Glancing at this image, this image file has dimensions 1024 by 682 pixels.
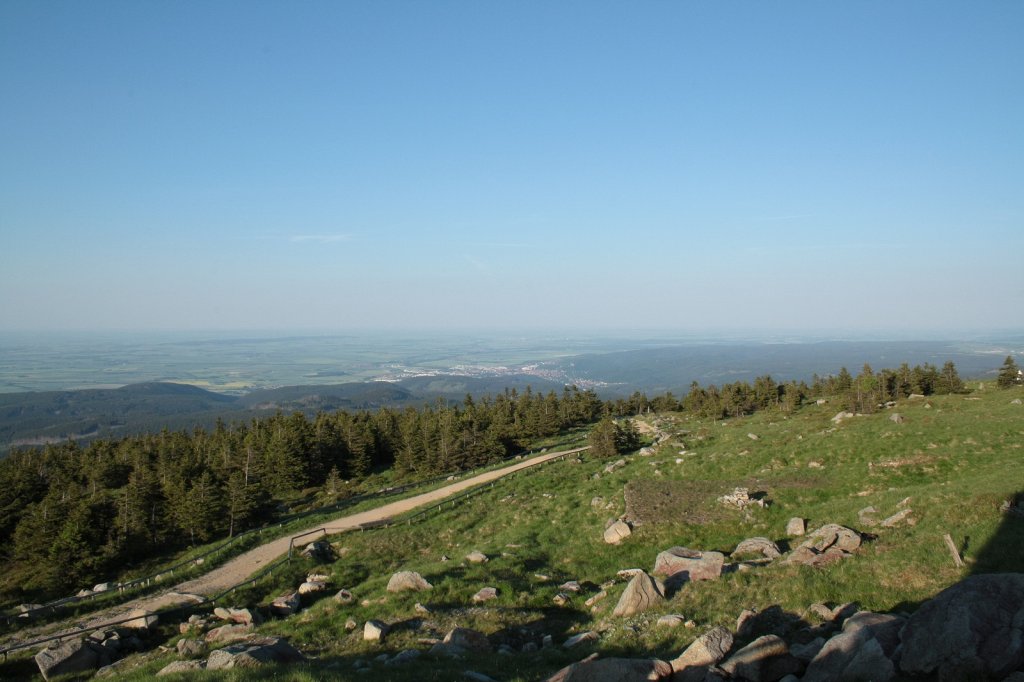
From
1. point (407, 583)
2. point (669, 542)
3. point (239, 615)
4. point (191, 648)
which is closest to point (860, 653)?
point (669, 542)

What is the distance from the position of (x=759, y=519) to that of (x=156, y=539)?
4312 cm

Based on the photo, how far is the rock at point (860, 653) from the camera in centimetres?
859

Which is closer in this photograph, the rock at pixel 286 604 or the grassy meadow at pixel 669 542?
the grassy meadow at pixel 669 542

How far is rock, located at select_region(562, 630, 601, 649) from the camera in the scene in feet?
45.0

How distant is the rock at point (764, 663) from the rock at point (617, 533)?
46.0 feet

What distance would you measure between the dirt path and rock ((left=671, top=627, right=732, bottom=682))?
20867 mm

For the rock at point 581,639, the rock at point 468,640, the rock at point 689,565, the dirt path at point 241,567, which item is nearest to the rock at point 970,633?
the rock at point 581,639

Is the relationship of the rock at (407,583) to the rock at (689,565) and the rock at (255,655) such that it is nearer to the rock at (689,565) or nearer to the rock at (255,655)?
the rock at (255,655)

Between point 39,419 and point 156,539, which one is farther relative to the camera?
point 39,419

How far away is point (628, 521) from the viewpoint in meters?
25.0

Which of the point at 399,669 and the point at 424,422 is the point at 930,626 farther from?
the point at 424,422

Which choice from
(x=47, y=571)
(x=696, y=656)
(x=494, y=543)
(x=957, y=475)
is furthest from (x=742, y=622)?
(x=47, y=571)

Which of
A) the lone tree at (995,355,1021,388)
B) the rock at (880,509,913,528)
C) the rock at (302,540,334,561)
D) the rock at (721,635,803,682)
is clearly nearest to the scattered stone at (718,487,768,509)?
the rock at (880,509,913,528)

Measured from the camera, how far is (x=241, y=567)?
2758 cm
